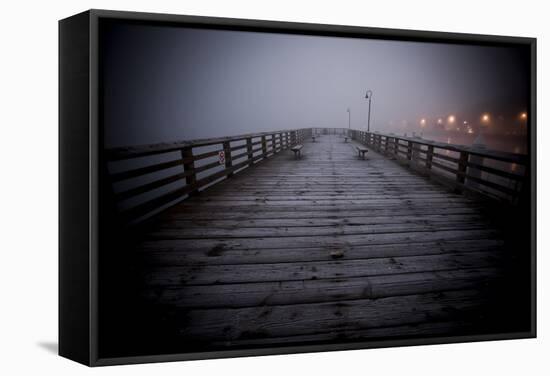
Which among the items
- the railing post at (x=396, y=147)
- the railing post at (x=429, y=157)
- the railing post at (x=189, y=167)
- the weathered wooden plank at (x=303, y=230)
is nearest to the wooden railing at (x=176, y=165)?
the railing post at (x=189, y=167)

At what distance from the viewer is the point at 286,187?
2555 mm

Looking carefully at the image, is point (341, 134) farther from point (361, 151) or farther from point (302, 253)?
point (302, 253)

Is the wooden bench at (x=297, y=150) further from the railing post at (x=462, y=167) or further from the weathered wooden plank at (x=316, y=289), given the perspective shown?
the railing post at (x=462, y=167)

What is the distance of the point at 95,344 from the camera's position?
2.16 m

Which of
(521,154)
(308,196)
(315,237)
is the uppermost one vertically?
(521,154)

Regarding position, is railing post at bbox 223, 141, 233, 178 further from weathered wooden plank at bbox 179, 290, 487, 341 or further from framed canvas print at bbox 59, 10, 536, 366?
weathered wooden plank at bbox 179, 290, 487, 341

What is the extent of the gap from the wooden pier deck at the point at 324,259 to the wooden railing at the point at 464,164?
0.10 m

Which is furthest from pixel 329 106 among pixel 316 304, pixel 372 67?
pixel 316 304

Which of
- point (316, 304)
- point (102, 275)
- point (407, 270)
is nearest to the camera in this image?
point (102, 275)

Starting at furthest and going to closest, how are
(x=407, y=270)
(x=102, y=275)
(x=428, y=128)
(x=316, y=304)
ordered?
(x=428, y=128)
(x=407, y=270)
(x=316, y=304)
(x=102, y=275)

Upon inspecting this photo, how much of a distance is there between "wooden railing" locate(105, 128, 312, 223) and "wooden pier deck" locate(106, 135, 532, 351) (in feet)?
0.28

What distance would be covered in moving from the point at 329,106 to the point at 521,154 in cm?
139

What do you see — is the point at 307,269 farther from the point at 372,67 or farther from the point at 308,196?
the point at 372,67

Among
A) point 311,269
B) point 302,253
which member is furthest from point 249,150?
point 311,269
